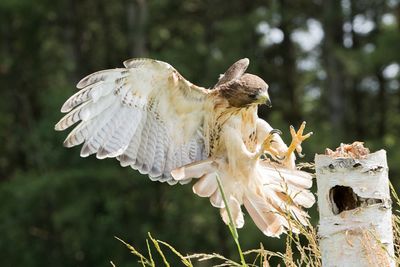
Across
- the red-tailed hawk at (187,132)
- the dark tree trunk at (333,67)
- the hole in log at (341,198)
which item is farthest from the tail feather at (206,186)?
the dark tree trunk at (333,67)

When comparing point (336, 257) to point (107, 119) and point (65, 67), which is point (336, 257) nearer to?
point (107, 119)

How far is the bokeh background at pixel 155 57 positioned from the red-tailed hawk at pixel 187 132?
1046cm

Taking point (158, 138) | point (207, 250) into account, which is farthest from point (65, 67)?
point (158, 138)

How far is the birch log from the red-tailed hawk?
1.32 metres

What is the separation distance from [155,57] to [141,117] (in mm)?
11955

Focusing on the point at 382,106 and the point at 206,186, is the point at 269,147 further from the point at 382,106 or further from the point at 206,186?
the point at 382,106

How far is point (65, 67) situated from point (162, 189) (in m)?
2.88

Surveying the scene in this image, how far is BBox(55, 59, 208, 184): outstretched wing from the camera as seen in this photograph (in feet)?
16.0

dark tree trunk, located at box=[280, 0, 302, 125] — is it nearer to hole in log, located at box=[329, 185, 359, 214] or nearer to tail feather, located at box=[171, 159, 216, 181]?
tail feather, located at box=[171, 159, 216, 181]

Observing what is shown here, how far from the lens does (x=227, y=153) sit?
197 inches

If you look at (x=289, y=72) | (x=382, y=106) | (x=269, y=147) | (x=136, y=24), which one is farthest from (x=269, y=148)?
(x=289, y=72)

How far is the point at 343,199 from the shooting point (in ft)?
10.9

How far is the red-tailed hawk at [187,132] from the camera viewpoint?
474cm

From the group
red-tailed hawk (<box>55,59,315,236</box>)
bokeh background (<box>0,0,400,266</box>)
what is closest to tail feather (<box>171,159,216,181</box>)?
red-tailed hawk (<box>55,59,315,236</box>)
